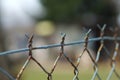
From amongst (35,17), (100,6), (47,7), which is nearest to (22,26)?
(35,17)

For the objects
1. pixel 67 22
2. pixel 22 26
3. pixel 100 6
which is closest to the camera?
pixel 100 6

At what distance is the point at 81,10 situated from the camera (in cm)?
2098

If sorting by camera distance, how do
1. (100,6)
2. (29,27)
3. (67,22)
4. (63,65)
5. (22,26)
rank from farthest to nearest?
(22,26), (29,27), (67,22), (100,6), (63,65)

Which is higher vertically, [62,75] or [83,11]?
[62,75]

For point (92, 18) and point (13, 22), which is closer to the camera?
point (92, 18)

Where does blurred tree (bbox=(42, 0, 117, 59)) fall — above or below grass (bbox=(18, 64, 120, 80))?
below

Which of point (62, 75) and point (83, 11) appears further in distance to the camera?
point (83, 11)

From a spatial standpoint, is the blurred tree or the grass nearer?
the grass

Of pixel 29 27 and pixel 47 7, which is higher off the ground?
pixel 47 7

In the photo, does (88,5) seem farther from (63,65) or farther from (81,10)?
(63,65)

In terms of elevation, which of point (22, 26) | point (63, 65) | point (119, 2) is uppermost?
point (119, 2)

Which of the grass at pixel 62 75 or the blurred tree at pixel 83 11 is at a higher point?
the grass at pixel 62 75

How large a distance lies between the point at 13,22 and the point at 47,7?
857 centimetres

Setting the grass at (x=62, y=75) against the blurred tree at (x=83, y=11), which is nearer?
the grass at (x=62, y=75)
